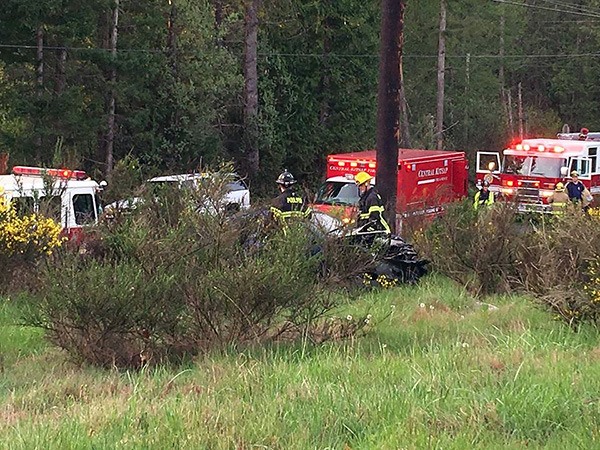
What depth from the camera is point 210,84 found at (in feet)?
95.0

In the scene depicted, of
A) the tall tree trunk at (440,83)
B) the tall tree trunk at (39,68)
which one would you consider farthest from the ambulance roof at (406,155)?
the tall tree trunk at (440,83)

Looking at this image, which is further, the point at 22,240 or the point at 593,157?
the point at 593,157

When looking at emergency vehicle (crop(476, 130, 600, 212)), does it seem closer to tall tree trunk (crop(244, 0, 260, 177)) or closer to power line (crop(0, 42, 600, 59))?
tall tree trunk (crop(244, 0, 260, 177))

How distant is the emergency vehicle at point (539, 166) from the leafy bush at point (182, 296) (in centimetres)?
1686

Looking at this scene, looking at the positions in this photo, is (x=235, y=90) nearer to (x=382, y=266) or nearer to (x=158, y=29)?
(x=158, y=29)

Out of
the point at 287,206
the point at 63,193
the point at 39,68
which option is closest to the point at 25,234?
the point at 63,193

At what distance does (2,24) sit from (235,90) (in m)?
9.24

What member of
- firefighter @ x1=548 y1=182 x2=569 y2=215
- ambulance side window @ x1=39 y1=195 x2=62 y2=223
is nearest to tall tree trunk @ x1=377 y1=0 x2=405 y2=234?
firefighter @ x1=548 y1=182 x2=569 y2=215

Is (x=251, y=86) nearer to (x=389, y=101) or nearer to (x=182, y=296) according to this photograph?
(x=389, y=101)

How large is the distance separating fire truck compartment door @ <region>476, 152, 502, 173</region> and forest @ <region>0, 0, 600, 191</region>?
28.7 feet

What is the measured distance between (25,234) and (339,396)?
22.7 feet

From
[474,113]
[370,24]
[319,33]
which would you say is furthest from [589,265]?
[474,113]

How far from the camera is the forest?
79.2ft

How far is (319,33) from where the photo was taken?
1326 inches
